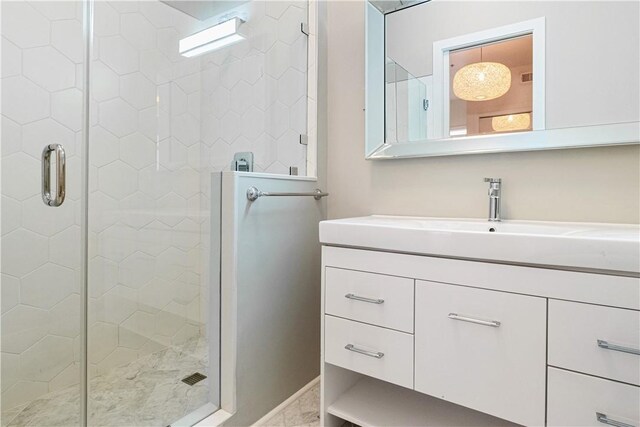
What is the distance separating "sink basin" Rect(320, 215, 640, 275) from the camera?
2.58 ft

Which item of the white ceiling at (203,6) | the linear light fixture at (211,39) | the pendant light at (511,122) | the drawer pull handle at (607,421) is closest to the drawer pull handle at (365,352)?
the drawer pull handle at (607,421)

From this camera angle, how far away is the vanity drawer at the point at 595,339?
778 mm

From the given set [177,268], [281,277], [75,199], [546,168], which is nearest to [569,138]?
[546,168]

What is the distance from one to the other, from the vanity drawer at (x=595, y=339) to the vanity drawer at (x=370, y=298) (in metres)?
0.36

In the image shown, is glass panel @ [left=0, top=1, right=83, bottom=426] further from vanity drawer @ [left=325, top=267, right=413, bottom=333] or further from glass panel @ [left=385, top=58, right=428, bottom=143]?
glass panel @ [left=385, top=58, right=428, bottom=143]

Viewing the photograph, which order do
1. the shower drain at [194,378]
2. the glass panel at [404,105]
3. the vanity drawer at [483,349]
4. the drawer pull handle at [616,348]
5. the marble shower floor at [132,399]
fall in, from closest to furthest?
the drawer pull handle at [616,348] → the vanity drawer at [483,349] → the marble shower floor at [132,399] → the shower drain at [194,378] → the glass panel at [404,105]

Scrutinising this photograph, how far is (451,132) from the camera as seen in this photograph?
1.37 meters

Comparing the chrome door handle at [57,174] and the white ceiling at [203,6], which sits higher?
the white ceiling at [203,6]

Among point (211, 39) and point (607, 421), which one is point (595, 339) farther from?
point (211, 39)

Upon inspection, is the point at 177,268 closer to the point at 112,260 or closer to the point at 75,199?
the point at 112,260

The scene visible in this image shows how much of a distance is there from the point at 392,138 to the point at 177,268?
3.57 ft

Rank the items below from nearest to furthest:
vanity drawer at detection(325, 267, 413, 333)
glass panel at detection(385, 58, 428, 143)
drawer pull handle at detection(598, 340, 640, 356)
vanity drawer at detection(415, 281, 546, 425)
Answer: drawer pull handle at detection(598, 340, 640, 356) < vanity drawer at detection(415, 281, 546, 425) < vanity drawer at detection(325, 267, 413, 333) < glass panel at detection(385, 58, 428, 143)

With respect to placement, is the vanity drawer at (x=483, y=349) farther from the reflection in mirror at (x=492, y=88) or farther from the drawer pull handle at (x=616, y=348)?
the reflection in mirror at (x=492, y=88)

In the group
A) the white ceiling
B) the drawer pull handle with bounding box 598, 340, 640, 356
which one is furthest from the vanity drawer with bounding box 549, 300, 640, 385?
the white ceiling
